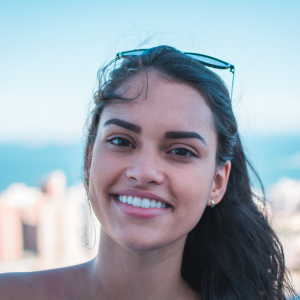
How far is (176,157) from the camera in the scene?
165 centimetres

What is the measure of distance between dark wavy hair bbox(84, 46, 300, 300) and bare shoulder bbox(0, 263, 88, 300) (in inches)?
23.2

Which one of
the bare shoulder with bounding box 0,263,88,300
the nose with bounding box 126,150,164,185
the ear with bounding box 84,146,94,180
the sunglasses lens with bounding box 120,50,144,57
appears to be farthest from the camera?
the ear with bounding box 84,146,94,180

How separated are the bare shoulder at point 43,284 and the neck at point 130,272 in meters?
0.11

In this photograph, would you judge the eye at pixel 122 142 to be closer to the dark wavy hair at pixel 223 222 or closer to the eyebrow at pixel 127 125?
the eyebrow at pixel 127 125

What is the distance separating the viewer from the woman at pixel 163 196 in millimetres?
1575

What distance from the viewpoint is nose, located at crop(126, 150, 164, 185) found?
1503 millimetres

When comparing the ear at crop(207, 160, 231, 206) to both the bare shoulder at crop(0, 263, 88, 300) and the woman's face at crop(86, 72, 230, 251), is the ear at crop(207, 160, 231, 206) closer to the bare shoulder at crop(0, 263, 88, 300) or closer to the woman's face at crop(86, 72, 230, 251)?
the woman's face at crop(86, 72, 230, 251)

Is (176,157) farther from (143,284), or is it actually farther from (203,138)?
(143,284)

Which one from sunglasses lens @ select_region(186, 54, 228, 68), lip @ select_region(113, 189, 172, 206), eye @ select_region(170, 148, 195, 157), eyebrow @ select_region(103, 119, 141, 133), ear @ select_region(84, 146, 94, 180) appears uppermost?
sunglasses lens @ select_region(186, 54, 228, 68)

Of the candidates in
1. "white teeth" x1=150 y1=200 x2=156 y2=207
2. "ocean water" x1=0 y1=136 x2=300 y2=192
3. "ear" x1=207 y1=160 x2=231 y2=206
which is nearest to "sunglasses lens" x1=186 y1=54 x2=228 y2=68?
"ear" x1=207 y1=160 x2=231 y2=206

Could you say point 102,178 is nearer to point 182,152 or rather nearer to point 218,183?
point 182,152

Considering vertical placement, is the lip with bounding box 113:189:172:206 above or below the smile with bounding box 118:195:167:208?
above

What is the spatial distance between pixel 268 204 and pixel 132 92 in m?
1.51

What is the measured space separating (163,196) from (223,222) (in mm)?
861
